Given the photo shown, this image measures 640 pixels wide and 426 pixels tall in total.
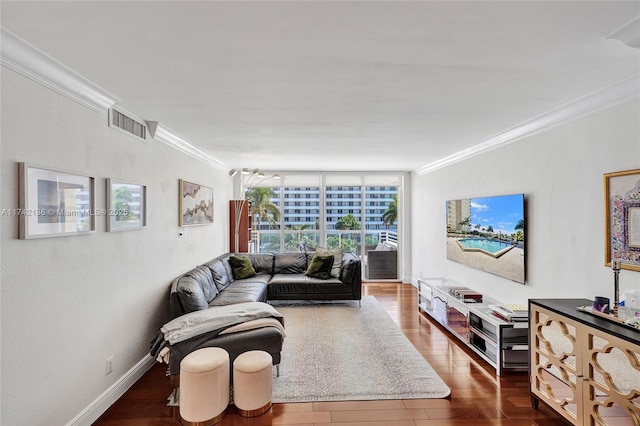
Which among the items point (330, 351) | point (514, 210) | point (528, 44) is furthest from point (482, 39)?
point (330, 351)

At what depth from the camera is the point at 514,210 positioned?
356cm

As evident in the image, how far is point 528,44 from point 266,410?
2.98 meters

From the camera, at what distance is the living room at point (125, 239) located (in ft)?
6.14

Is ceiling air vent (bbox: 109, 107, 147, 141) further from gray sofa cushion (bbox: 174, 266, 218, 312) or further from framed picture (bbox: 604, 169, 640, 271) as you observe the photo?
framed picture (bbox: 604, 169, 640, 271)

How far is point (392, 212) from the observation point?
7.52 metres

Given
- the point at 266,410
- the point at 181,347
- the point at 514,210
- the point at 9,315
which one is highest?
the point at 514,210

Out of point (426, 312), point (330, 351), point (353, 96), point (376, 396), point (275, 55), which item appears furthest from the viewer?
point (426, 312)

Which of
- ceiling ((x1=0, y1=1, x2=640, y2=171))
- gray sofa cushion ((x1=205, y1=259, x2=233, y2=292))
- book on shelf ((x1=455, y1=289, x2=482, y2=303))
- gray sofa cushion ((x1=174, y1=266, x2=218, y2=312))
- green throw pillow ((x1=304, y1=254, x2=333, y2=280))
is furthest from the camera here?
green throw pillow ((x1=304, y1=254, x2=333, y2=280))

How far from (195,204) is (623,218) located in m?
4.47

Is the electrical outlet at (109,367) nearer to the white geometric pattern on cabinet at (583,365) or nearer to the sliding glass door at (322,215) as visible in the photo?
the white geometric pattern on cabinet at (583,365)

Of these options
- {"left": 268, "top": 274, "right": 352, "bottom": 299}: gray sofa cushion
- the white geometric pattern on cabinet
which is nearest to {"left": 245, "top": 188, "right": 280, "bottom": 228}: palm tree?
{"left": 268, "top": 274, "right": 352, "bottom": 299}: gray sofa cushion

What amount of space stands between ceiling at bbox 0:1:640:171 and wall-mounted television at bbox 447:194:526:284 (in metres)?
0.96

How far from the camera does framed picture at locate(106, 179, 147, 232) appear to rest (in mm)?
2676

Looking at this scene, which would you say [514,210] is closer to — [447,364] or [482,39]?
[447,364]
